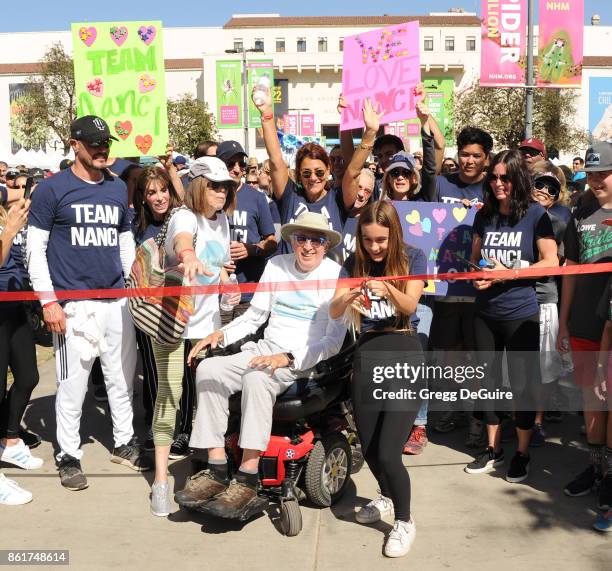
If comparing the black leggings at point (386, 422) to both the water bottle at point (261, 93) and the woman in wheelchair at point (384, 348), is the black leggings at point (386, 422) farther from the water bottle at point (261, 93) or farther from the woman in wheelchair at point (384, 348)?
the water bottle at point (261, 93)

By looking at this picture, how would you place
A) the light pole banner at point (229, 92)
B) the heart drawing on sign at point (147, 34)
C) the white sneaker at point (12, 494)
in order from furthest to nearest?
the light pole banner at point (229, 92)
the heart drawing on sign at point (147, 34)
the white sneaker at point (12, 494)

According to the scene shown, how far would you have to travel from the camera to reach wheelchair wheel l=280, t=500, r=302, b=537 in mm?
3969

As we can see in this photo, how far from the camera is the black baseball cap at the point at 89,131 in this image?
4672mm

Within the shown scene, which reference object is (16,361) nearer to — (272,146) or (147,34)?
(272,146)

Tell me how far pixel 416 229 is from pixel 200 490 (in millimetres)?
2392

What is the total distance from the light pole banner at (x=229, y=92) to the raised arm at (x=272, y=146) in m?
43.6

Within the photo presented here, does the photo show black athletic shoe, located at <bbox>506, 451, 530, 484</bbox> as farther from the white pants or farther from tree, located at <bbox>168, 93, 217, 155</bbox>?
tree, located at <bbox>168, 93, 217, 155</bbox>

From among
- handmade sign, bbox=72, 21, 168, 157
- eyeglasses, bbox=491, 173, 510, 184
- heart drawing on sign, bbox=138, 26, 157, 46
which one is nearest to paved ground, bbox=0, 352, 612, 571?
eyeglasses, bbox=491, 173, 510, 184

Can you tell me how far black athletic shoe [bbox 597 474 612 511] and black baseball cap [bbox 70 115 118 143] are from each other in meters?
3.61

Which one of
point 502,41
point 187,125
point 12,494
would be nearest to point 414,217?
point 12,494

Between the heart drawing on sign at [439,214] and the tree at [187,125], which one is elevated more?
the tree at [187,125]

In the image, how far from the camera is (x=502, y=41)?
527 inches

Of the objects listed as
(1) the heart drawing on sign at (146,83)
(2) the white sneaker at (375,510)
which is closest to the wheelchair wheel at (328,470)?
(2) the white sneaker at (375,510)

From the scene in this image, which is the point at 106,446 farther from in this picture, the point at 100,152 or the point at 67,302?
the point at 100,152
